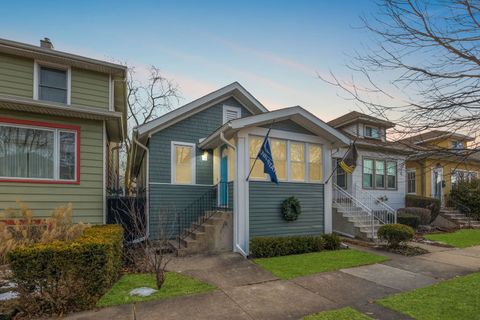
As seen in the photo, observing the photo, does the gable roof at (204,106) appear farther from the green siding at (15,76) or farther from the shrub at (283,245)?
the shrub at (283,245)


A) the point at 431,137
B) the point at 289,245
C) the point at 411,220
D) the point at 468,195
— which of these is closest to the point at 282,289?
the point at 289,245

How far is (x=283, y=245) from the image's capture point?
28.8 feet

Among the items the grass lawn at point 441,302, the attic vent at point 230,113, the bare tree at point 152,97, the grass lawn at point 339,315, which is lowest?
the grass lawn at point 441,302

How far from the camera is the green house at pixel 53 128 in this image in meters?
7.85

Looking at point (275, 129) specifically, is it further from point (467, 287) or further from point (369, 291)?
point (467, 287)

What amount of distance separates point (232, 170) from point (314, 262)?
12.4 feet

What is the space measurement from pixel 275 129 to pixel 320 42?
3.23 meters

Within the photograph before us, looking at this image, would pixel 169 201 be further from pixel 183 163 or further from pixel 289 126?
pixel 289 126

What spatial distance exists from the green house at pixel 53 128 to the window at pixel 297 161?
6.11m

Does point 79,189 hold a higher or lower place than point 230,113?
lower

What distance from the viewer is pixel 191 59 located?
12516mm

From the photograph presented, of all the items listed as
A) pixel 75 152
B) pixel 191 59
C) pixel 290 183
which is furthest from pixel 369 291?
pixel 191 59

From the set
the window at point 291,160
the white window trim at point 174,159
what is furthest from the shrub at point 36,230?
the window at point 291,160

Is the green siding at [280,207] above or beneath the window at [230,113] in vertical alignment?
beneath
